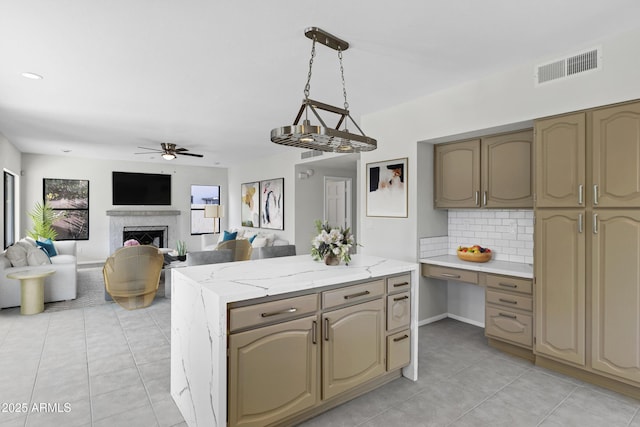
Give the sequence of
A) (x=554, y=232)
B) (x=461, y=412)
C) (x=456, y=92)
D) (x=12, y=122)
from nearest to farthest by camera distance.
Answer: (x=461, y=412) < (x=554, y=232) < (x=456, y=92) < (x=12, y=122)

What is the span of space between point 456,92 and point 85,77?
3.69 meters

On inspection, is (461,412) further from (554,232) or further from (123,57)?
(123,57)

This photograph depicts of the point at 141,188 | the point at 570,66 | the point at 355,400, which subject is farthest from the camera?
the point at 141,188

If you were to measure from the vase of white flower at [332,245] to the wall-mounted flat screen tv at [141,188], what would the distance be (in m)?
7.72

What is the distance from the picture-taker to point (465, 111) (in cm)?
354

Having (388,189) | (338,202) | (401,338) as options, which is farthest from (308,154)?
(401,338)

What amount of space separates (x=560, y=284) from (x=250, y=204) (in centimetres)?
704

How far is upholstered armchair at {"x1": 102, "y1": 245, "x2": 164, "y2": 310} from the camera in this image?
4.45 meters

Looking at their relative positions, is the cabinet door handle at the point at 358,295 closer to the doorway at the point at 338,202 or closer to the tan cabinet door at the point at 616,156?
the tan cabinet door at the point at 616,156

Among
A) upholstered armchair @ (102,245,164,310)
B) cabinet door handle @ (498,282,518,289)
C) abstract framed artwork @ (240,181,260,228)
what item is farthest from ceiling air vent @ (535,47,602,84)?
abstract framed artwork @ (240,181,260,228)

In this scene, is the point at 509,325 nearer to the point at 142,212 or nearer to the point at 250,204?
the point at 250,204

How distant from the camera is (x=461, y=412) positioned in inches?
92.0

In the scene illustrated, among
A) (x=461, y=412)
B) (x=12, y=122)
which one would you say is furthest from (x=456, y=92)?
(x=12, y=122)

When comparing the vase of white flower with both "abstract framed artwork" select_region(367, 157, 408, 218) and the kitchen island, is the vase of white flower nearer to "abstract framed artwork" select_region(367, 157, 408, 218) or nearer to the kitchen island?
the kitchen island
